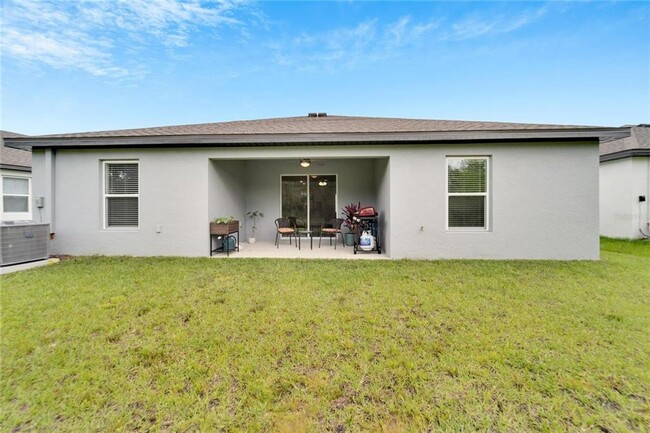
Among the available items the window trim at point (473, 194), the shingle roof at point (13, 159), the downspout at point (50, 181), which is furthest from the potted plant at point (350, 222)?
the shingle roof at point (13, 159)

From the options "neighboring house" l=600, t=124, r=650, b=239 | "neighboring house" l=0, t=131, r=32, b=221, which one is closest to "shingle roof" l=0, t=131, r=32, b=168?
"neighboring house" l=0, t=131, r=32, b=221

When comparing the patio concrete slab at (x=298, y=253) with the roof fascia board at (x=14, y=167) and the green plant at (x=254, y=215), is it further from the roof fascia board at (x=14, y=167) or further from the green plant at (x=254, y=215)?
the roof fascia board at (x=14, y=167)

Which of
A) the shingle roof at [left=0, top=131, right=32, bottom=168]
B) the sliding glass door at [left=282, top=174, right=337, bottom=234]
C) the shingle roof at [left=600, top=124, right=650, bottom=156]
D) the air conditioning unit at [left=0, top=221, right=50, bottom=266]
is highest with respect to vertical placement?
the shingle roof at [left=600, top=124, right=650, bottom=156]

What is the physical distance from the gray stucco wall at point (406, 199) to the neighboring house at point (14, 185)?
5.08m

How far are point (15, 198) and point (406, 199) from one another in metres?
13.2

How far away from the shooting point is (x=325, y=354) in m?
2.40

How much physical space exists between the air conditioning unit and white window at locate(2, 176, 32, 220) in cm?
598

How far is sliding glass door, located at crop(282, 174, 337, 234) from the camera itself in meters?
8.35

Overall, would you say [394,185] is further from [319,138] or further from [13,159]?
[13,159]

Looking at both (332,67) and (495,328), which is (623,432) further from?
(332,67)

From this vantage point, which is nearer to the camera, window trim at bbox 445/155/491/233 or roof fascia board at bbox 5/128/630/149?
roof fascia board at bbox 5/128/630/149

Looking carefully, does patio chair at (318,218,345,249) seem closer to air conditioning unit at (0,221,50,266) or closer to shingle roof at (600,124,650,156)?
air conditioning unit at (0,221,50,266)

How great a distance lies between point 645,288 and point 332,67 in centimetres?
1238

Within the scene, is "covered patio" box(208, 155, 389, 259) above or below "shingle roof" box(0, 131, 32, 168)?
below
